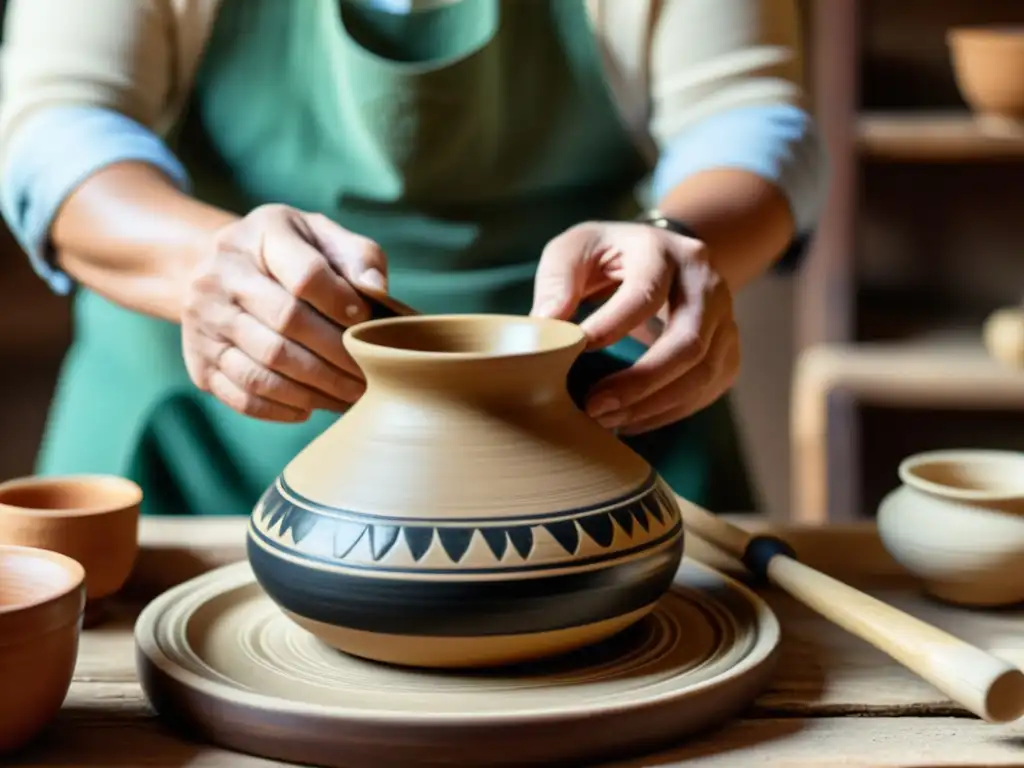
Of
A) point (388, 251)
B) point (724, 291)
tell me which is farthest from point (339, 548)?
point (388, 251)

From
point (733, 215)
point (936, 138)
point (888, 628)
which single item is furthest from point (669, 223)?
point (936, 138)

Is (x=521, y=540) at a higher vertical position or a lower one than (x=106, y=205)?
lower

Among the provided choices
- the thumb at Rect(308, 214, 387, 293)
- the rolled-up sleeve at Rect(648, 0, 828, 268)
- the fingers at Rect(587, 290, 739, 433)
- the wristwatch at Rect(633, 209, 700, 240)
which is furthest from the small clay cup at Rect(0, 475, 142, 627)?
the rolled-up sleeve at Rect(648, 0, 828, 268)

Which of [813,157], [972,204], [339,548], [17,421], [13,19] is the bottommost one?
[17,421]

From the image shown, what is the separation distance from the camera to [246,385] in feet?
3.18

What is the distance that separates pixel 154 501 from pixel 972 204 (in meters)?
1.67

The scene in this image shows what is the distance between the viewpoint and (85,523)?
90cm

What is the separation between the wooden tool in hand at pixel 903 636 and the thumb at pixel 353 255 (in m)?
0.31

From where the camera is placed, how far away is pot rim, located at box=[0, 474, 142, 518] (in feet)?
2.94

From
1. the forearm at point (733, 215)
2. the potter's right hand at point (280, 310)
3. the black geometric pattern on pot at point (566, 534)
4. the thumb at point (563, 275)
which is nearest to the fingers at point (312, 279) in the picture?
the potter's right hand at point (280, 310)

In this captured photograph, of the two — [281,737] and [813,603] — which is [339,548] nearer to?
[281,737]

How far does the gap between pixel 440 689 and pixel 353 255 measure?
29 cm

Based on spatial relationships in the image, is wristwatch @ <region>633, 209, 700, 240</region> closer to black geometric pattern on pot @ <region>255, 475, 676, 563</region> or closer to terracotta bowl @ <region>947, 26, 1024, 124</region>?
black geometric pattern on pot @ <region>255, 475, 676, 563</region>

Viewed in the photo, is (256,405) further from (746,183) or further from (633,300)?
(746,183)
